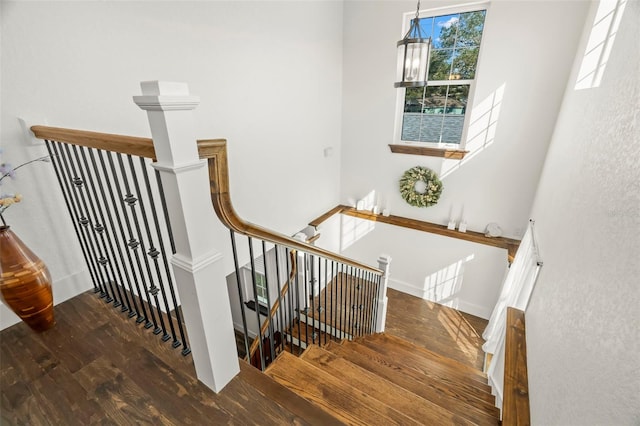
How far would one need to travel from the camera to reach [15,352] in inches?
54.9

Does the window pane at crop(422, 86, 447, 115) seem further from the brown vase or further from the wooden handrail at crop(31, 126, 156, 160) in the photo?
the brown vase

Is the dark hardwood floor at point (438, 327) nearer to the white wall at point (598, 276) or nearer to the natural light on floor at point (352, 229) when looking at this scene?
the natural light on floor at point (352, 229)

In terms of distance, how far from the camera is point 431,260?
4.60m

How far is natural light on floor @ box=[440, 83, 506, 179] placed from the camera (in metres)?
3.64

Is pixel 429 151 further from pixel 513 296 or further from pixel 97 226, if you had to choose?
pixel 97 226

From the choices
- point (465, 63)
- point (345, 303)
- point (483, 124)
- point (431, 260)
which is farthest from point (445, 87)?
point (345, 303)

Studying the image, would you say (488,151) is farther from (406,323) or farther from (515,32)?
(406,323)

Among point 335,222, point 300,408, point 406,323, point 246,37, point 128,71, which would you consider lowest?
point 406,323

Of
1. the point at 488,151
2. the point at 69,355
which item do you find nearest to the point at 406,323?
the point at 488,151

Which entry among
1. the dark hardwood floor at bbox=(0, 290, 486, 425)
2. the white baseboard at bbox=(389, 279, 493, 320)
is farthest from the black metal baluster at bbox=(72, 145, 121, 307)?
the white baseboard at bbox=(389, 279, 493, 320)

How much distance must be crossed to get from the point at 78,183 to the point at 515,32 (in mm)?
4398

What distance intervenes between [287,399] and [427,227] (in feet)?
12.5

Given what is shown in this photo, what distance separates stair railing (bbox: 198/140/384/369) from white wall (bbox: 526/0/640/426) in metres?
1.08

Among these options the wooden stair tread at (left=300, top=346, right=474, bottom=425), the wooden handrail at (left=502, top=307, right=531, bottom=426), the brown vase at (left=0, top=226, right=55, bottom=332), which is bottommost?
the wooden stair tread at (left=300, top=346, right=474, bottom=425)
